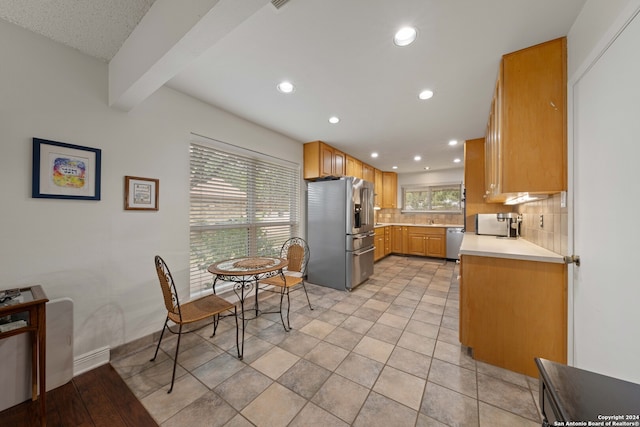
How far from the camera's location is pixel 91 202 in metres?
1.73

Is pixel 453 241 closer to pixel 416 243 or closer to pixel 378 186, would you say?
pixel 416 243

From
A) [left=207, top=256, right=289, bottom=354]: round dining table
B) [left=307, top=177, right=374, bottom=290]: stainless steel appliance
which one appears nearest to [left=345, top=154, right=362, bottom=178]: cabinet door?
[left=307, top=177, right=374, bottom=290]: stainless steel appliance

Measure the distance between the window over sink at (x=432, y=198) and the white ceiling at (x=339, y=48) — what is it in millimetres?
3681

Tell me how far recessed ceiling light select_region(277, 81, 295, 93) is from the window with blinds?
104 cm

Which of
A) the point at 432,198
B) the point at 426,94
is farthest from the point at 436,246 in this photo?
the point at 426,94

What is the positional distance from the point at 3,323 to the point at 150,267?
32.5 inches

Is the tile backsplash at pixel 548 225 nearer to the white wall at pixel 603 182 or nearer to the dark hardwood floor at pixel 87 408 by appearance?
the white wall at pixel 603 182

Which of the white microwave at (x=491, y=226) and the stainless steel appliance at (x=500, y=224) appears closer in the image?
the stainless steel appliance at (x=500, y=224)

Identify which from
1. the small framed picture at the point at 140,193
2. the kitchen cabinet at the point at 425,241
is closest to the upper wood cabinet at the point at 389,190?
the kitchen cabinet at the point at 425,241

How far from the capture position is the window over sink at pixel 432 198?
5988 millimetres

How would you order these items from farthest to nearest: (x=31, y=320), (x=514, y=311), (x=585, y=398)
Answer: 1. (x=514, y=311)
2. (x=31, y=320)
3. (x=585, y=398)

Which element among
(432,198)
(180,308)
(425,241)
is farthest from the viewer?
(432,198)

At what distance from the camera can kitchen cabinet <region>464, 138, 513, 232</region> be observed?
3480 mm

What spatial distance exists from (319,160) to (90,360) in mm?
3359
